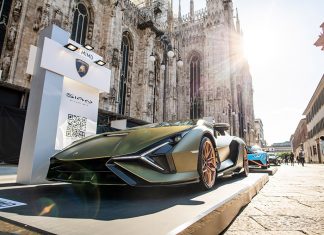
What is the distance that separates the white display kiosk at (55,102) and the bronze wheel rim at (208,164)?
275cm

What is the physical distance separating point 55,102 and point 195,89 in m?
31.7

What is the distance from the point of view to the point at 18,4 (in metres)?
12.0

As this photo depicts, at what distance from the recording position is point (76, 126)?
5.15 m

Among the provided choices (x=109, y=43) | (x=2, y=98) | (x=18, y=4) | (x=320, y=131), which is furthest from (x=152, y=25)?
(x=320, y=131)

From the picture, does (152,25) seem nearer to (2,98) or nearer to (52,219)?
(2,98)

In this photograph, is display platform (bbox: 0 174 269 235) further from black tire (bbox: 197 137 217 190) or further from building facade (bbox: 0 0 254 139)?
building facade (bbox: 0 0 254 139)

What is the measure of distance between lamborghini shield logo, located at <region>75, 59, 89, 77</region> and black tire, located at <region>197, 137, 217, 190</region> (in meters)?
3.58

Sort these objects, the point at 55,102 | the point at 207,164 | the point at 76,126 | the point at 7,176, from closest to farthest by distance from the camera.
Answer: the point at 207,164 → the point at 55,102 → the point at 76,126 → the point at 7,176

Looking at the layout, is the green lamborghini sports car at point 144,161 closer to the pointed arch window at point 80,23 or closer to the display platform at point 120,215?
the display platform at point 120,215

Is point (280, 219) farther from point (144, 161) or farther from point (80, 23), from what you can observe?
point (80, 23)

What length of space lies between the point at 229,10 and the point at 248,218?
132 feet

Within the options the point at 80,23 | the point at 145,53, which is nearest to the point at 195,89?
the point at 145,53

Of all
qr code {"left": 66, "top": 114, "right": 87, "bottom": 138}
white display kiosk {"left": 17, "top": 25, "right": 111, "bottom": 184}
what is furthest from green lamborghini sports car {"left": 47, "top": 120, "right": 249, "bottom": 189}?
qr code {"left": 66, "top": 114, "right": 87, "bottom": 138}

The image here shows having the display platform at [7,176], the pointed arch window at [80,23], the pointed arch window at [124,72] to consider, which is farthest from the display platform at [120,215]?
the pointed arch window at [124,72]
